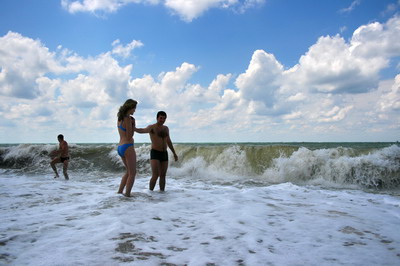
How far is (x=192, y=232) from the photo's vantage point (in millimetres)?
3428

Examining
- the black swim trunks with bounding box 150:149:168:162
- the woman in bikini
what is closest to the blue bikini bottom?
the woman in bikini

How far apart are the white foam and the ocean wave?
5494mm

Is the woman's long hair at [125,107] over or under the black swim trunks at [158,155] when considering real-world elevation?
over

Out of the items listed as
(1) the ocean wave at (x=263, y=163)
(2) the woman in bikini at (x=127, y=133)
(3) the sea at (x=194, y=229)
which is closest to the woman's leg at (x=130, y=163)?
(2) the woman in bikini at (x=127, y=133)

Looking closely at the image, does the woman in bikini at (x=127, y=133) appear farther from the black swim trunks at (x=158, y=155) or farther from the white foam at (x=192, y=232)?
the black swim trunks at (x=158, y=155)

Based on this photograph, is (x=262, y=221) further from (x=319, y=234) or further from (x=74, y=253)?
(x=74, y=253)

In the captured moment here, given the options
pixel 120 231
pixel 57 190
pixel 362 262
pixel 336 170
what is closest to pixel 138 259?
pixel 120 231

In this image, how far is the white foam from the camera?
258 centimetres

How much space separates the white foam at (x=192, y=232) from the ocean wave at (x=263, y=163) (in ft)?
18.0

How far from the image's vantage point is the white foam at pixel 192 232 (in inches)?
102

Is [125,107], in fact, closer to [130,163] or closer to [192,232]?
[130,163]

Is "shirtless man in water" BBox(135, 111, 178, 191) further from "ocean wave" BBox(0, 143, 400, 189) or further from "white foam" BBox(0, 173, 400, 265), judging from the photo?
"ocean wave" BBox(0, 143, 400, 189)

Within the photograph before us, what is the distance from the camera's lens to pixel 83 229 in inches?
133

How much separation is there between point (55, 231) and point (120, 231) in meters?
0.80
